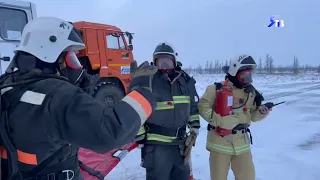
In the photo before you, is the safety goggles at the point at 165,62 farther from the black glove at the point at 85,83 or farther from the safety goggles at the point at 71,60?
the safety goggles at the point at 71,60

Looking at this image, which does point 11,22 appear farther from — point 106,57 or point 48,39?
point 48,39

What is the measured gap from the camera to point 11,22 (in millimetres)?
6453

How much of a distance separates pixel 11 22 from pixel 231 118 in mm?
5123

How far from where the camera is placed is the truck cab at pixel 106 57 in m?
8.47

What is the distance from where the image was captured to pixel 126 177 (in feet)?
14.1

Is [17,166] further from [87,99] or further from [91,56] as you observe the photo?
[91,56]

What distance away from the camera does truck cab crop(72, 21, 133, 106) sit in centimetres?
847

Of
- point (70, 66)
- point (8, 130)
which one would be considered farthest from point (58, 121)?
point (70, 66)

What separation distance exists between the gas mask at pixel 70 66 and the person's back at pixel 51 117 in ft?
0.05

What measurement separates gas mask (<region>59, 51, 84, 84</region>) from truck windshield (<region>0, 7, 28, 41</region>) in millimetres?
5214

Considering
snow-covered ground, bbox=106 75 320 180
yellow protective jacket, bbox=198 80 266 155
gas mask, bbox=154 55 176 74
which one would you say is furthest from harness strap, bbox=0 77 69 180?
snow-covered ground, bbox=106 75 320 180

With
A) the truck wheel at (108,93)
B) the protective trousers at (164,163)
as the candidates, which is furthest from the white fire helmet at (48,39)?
the truck wheel at (108,93)

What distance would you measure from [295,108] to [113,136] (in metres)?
10.4

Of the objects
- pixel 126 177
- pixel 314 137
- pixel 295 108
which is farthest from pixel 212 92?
pixel 295 108
